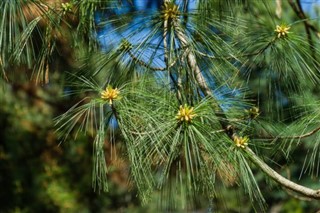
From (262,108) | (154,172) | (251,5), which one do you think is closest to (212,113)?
(154,172)

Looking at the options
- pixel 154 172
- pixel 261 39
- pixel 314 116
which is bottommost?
pixel 154 172

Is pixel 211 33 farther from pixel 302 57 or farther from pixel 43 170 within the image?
pixel 43 170

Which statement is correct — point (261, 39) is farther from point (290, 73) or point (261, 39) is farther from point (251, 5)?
point (251, 5)

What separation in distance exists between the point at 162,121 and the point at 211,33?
20cm

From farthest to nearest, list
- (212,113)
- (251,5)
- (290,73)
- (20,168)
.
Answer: (20,168) < (251,5) < (290,73) < (212,113)

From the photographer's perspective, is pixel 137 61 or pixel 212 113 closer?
pixel 212 113

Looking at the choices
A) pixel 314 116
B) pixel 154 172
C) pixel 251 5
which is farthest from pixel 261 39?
pixel 251 5

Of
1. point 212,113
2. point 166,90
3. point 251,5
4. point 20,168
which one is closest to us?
point 212,113

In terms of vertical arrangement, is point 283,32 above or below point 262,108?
above

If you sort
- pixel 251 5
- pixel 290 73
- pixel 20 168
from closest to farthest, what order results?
pixel 290 73 → pixel 251 5 → pixel 20 168

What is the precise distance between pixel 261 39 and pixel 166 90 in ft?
0.74

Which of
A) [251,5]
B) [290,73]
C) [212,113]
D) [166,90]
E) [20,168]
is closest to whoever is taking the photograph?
[212,113]

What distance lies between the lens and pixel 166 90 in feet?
3.66

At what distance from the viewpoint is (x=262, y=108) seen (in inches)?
52.9
